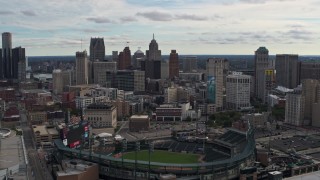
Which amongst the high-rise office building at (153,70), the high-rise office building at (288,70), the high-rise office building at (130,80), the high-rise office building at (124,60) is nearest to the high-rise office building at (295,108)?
the high-rise office building at (288,70)

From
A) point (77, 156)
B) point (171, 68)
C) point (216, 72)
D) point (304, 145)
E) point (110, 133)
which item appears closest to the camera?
point (77, 156)

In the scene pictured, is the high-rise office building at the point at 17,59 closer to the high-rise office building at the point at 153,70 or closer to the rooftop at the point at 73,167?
the high-rise office building at the point at 153,70

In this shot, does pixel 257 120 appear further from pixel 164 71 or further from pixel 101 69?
pixel 164 71

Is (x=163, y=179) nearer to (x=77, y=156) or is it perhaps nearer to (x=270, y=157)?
(x=77, y=156)

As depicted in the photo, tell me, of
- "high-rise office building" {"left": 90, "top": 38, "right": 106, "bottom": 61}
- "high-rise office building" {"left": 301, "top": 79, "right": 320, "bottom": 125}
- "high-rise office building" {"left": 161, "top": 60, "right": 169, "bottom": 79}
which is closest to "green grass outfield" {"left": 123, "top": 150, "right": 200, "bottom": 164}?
"high-rise office building" {"left": 301, "top": 79, "right": 320, "bottom": 125}

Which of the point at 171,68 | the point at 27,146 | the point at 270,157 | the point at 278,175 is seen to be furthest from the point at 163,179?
the point at 171,68

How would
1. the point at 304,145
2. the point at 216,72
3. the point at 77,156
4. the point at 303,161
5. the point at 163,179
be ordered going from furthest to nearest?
the point at 216,72 → the point at 304,145 → the point at 303,161 → the point at 77,156 → the point at 163,179

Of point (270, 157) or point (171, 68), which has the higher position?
point (171, 68)

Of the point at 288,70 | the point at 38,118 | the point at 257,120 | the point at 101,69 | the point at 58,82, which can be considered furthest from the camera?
the point at 101,69

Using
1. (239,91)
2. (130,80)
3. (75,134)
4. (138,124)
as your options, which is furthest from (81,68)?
(75,134)
